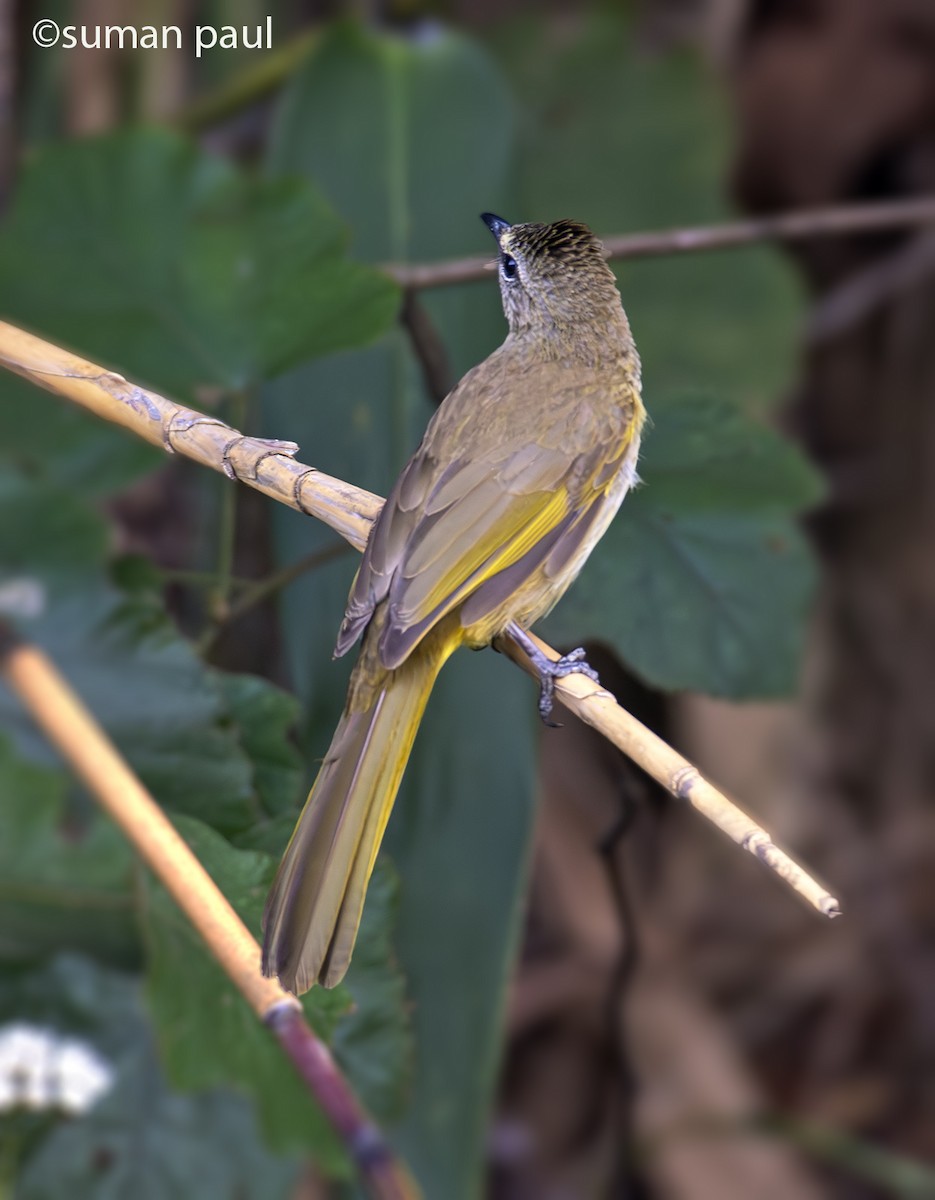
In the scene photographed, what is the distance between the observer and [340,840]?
1.33 meters

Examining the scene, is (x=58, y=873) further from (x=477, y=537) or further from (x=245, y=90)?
(x=245, y=90)

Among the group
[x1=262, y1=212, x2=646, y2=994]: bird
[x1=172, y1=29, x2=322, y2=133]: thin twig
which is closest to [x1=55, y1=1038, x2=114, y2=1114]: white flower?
[x1=262, y1=212, x2=646, y2=994]: bird

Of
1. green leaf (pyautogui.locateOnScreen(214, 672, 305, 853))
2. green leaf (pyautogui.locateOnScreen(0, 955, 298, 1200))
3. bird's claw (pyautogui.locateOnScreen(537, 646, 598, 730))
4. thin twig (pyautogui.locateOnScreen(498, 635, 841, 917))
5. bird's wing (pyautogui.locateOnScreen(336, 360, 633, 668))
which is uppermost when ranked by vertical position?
bird's wing (pyautogui.locateOnScreen(336, 360, 633, 668))

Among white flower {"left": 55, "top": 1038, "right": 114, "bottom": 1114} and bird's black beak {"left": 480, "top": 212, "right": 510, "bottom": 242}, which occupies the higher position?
bird's black beak {"left": 480, "top": 212, "right": 510, "bottom": 242}

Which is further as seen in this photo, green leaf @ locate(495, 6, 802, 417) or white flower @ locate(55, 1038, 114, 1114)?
green leaf @ locate(495, 6, 802, 417)

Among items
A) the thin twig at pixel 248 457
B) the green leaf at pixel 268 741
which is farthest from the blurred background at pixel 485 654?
the thin twig at pixel 248 457

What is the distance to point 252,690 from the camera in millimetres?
1822

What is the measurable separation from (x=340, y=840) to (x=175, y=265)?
1272mm

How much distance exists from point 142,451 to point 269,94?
138 centimetres

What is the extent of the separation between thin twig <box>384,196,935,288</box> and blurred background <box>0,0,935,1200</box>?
0.09 meters

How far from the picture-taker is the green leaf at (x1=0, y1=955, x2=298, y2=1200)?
2191mm

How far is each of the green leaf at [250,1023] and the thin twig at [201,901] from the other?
0.09 m

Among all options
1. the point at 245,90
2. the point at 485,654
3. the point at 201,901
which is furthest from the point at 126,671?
the point at 245,90

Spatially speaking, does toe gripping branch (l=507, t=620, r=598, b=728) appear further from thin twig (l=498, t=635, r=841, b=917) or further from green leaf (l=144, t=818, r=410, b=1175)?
green leaf (l=144, t=818, r=410, b=1175)
